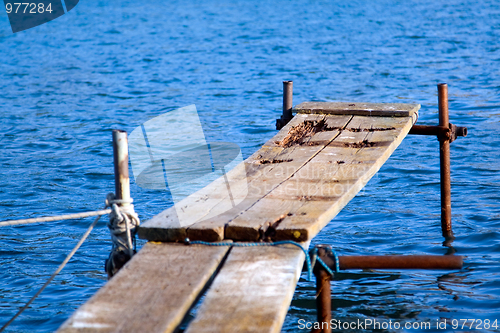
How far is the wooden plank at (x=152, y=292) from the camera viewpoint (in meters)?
2.59

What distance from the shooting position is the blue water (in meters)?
5.44

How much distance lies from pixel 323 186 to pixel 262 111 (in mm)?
8115

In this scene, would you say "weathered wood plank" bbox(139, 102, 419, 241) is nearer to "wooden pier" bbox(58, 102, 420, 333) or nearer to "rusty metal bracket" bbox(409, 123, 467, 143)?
"wooden pier" bbox(58, 102, 420, 333)

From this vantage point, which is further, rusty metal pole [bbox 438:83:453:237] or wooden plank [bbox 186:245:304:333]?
rusty metal pole [bbox 438:83:453:237]

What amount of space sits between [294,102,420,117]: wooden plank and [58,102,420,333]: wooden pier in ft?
2.53

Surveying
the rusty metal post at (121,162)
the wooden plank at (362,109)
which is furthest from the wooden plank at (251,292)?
the wooden plank at (362,109)

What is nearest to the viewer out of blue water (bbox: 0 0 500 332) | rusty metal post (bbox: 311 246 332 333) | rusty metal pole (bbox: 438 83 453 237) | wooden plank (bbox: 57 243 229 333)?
wooden plank (bbox: 57 243 229 333)

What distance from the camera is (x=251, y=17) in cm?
2606

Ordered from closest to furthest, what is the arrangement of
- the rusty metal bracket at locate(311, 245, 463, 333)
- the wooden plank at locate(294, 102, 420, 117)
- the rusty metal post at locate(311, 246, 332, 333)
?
the rusty metal bracket at locate(311, 245, 463, 333)
the rusty metal post at locate(311, 246, 332, 333)
the wooden plank at locate(294, 102, 420, 117)

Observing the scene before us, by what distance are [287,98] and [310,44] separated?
44.9ft

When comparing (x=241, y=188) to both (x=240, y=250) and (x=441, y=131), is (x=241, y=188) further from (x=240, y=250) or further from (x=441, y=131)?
(x=441, y=131)

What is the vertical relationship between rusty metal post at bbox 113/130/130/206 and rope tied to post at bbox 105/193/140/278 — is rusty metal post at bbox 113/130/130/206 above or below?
above

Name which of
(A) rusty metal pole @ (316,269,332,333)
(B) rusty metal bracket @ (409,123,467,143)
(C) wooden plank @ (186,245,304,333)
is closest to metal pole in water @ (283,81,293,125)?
(B) rusty metal bracket @ (409,123,467,143)

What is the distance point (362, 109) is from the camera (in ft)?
20.1
